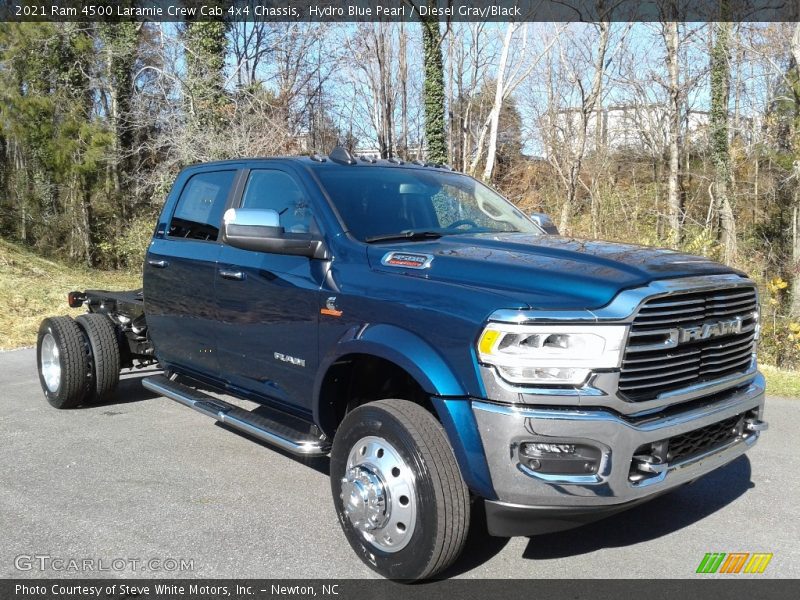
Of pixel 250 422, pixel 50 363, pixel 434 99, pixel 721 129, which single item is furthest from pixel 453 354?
pixel 721 129

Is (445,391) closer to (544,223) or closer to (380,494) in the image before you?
(380,494)

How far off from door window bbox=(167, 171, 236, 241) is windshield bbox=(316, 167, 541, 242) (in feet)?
Answer: 3.37

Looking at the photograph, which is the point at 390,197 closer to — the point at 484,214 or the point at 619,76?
the point at 484,214

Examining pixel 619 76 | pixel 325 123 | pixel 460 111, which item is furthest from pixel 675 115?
pixel 460 111

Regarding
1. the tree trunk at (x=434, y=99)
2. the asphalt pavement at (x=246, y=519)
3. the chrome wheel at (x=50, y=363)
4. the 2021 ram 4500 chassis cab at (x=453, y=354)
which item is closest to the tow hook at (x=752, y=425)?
the 2021 ram 4500 chassis cab at (x=453, y=354)

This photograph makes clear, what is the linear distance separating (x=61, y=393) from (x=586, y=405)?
16.8 ft

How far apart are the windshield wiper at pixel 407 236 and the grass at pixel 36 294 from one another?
470 cm

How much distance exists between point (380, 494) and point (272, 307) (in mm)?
1418

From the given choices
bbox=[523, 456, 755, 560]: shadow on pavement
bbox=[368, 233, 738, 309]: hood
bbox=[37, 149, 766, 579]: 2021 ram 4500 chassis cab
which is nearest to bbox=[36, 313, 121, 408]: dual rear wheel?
bbox=[37, 149, 766, 579]: 2021 ram 4500 chassis cab

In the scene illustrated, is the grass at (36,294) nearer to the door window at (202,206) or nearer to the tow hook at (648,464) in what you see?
the tow hook at (648,464)

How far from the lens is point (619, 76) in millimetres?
27219

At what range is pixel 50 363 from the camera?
264 inches

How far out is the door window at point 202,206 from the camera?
5133 mm

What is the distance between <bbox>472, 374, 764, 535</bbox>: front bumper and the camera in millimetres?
2979
